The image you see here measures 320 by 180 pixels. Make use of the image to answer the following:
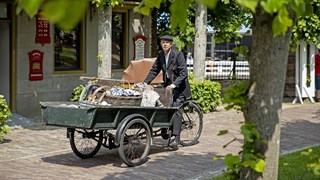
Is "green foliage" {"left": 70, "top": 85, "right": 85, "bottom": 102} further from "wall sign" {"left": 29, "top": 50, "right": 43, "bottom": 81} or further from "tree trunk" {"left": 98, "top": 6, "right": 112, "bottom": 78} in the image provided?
"tree trunk" {"left": 98, "top": 6, "right": 112, "bottom": 78}

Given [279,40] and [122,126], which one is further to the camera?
[122,126]

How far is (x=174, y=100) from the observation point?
1018 cm

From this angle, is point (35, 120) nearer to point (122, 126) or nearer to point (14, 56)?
point (14, 56)

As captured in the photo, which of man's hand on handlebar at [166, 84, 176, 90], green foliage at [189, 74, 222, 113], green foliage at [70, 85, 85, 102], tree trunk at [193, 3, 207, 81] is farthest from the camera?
tree trunk at [193, 3, 207, 81]

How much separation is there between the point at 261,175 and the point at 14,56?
10.8 m

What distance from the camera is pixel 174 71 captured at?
33.3 ft

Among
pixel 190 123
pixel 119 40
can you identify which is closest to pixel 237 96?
pixel 190 123

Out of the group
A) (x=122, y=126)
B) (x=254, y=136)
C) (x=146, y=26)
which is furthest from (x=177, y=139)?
(x=146, y=26)

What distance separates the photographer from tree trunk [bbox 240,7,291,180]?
3.89 m

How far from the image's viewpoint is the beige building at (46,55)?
14.1 meters

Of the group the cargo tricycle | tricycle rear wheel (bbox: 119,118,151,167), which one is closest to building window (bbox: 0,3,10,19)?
the cargo tricycle

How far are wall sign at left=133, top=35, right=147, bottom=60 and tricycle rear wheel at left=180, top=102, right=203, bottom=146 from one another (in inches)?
274

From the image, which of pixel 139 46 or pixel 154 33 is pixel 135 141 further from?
pixel 154 33

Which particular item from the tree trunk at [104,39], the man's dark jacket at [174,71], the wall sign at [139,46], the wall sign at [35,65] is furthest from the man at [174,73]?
the wall sign at [139,46]
